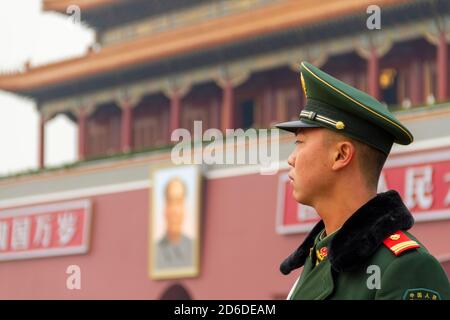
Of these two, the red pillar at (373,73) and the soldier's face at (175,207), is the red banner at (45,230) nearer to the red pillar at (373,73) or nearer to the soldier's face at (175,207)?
the soldier's face at (175,207)

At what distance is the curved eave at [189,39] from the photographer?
726 inches

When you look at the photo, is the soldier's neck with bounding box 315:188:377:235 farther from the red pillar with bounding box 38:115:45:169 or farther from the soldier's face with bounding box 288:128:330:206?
the red pillar with bounding box 38:115:45:169

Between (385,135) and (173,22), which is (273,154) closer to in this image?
(173,22)

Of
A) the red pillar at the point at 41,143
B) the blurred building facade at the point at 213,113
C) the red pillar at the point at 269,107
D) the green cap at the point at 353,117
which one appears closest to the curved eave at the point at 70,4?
the blurred building facade at the point at 213,113

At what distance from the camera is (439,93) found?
55.5 ft

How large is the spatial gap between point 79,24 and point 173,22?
3039 mm

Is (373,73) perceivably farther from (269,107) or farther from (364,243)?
(364,243)

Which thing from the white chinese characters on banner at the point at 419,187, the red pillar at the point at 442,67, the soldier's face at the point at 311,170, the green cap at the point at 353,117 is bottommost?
the soldier's face at the point at 311,170

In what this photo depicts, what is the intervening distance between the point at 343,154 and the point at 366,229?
0.22 meters

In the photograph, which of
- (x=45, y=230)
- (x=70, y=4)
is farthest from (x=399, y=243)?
(x=70, y=4)

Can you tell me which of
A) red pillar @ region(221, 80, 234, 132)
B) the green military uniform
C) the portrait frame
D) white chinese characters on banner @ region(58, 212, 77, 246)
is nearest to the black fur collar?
the green military uniform

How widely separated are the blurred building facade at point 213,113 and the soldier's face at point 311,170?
12245 mm

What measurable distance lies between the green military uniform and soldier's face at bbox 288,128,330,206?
0.06 meters

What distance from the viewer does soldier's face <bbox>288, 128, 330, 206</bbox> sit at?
111 inches
